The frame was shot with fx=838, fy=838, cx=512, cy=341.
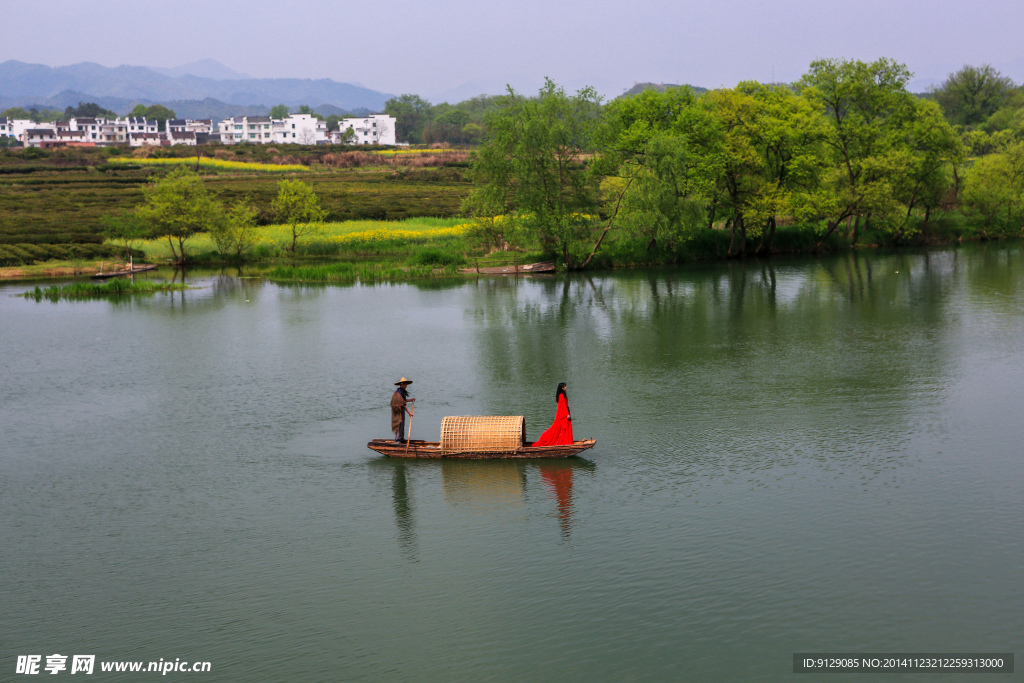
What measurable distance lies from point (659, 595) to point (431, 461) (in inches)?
392

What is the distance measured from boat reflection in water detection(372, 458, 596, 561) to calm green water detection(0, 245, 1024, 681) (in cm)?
10

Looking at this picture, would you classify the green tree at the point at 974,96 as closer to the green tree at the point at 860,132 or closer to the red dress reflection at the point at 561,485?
the green tree at the point at 860,132

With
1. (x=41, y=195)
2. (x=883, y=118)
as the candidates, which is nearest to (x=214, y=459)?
(x=883, y=118)

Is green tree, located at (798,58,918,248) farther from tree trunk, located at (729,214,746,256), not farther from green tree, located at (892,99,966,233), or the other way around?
tree trunk, located at (729,214,746,256)

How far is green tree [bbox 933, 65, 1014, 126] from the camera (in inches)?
6329

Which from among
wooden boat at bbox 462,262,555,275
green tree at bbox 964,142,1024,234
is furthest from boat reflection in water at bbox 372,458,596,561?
green tree at bbox 964,142,1024,234

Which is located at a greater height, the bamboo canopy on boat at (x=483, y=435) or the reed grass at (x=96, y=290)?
the reed grass at (x=96, y=290)

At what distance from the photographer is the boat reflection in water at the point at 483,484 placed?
21219mm

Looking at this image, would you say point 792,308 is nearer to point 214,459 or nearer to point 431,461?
point 431,461

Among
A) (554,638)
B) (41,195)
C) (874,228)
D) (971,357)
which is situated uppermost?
(41,195)

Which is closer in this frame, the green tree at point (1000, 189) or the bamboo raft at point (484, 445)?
the bamboo raft at point (484, 445)

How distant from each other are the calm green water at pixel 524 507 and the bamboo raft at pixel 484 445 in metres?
0.46

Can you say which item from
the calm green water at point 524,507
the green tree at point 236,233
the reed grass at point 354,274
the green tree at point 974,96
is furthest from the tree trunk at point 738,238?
the green tree at point 974,96

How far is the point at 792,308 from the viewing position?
166 feet
